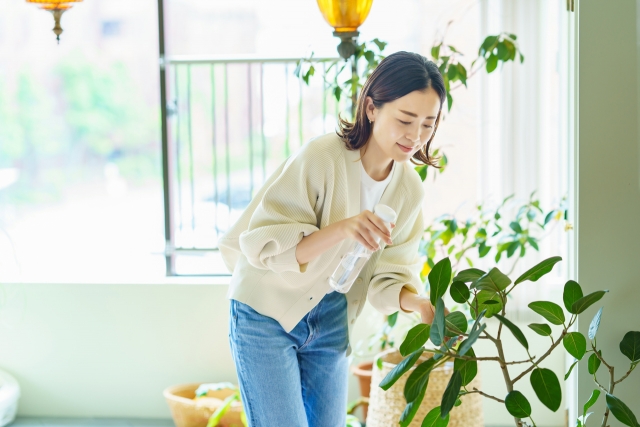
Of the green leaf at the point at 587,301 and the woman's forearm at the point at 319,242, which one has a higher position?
the woman's forearm at the point at 319,242

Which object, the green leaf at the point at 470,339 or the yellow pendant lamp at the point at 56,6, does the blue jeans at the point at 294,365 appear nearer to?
the green leaf at the point at 470,339

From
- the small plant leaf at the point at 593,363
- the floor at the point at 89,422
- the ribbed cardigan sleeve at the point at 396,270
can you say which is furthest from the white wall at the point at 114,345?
the small plant leaf at the point at 593,363

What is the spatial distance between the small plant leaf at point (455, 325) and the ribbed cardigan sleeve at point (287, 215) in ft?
1.16

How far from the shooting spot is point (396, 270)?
68.8 inches

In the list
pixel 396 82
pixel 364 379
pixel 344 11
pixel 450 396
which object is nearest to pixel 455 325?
pixel 450 396

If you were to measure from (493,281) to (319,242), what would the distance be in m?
0.37

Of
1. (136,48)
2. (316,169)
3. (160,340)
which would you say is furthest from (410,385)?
(136,48)

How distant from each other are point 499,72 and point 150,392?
6.18 ft

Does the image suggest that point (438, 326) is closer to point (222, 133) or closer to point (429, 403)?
point (429, 403)

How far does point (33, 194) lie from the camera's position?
12.0 feet

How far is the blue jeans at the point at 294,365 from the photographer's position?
160cm

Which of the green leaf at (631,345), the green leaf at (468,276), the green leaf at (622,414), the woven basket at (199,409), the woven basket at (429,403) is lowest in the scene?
the woven basket at (199,409)

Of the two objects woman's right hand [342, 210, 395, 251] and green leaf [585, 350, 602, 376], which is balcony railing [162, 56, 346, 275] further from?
green leaf [585, 350, 602, 376]

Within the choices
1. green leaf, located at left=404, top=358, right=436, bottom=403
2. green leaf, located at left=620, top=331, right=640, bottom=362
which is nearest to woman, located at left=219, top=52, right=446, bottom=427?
green leaf, located at left=404, top=358, right=436, bottom=403
